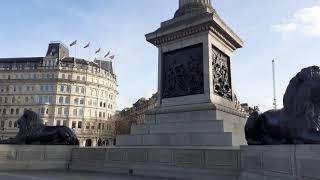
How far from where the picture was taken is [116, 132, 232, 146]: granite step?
13.6m

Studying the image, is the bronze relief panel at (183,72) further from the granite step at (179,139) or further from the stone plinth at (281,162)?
the stone plinth at (281,162)

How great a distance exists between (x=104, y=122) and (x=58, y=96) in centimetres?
1752

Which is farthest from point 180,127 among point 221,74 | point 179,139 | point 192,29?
point 192,29

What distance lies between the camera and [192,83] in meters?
17.0

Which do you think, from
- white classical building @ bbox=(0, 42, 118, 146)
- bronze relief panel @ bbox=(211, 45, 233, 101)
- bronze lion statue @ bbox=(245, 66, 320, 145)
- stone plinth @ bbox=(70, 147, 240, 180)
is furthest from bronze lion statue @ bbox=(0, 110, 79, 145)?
white classical building @ bbox=(0, 42, 118, 146)

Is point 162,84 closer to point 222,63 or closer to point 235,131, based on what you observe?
point 222,63

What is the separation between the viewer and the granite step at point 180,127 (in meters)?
14.6

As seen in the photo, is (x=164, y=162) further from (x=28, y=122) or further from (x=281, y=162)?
(x=28, y=122)

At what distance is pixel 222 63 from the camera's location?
18.2 m

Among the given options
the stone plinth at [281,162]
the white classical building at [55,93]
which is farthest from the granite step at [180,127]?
the white classical building at [55,93]

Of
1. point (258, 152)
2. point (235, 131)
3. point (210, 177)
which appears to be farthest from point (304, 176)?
point (235, 131)

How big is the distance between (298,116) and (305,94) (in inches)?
23.6

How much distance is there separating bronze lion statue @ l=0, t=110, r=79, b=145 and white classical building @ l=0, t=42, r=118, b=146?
92035mm

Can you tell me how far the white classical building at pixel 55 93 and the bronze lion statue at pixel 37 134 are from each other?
9203 centimetres
